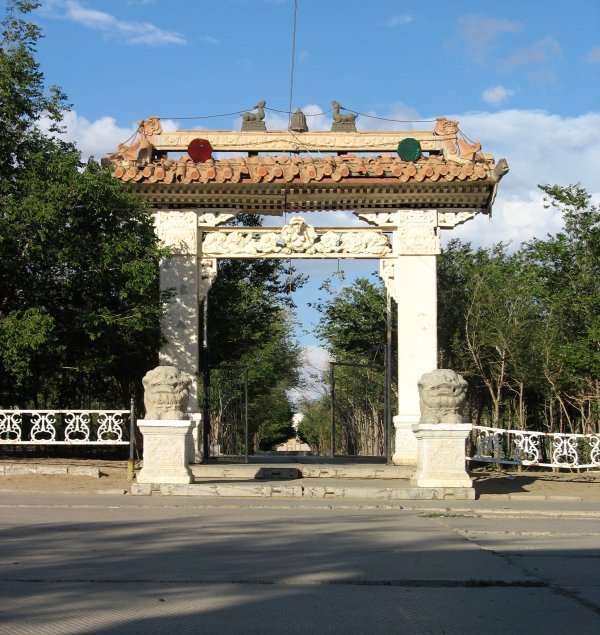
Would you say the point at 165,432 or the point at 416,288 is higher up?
the point at 416,288

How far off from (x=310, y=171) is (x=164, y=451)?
24.2ft

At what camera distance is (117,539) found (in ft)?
29.7

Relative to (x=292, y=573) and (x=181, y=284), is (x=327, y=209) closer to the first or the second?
(x=181, y=284)

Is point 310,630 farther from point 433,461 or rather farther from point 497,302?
point 497,302

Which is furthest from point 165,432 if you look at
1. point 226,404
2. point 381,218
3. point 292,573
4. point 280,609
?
point 226,404

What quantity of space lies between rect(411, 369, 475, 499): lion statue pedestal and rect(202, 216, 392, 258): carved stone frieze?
584 centimetres

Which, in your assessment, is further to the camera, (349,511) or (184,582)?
(349,511)

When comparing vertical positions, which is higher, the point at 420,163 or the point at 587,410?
the point at 420,163

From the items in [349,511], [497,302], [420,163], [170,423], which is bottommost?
[349,511]

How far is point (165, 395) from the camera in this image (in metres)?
15.2

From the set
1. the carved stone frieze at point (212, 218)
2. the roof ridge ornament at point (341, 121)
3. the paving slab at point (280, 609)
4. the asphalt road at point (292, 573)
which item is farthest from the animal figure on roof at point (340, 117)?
the paving slab at point (280, 609)

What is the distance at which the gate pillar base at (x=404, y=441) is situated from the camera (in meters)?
19.5

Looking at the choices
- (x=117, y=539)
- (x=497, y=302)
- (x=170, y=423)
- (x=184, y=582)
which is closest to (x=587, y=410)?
(x=497, y=302)

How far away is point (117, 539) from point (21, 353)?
9084mm
